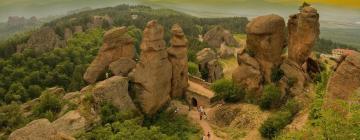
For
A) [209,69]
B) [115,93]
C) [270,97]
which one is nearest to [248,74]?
[270,97]

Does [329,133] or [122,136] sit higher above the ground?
[329,133]

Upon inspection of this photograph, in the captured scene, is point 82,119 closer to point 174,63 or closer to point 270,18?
point 174,63

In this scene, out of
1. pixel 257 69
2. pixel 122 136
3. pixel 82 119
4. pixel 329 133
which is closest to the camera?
pixel 329 133

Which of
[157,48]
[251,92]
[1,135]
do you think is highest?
[157,48]

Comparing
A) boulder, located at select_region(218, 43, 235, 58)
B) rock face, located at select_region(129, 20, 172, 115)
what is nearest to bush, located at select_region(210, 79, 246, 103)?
rock face, located at select_region(129, 20, 172, 115)

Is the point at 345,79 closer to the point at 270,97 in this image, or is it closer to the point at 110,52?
the point at 270,97

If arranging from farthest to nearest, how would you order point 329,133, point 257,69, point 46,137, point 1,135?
point 257,69
point 1,135
point 46,137
point 329,133

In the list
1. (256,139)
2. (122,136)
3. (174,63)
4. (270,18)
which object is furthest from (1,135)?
(270,18)

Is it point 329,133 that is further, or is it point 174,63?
point 174,63
